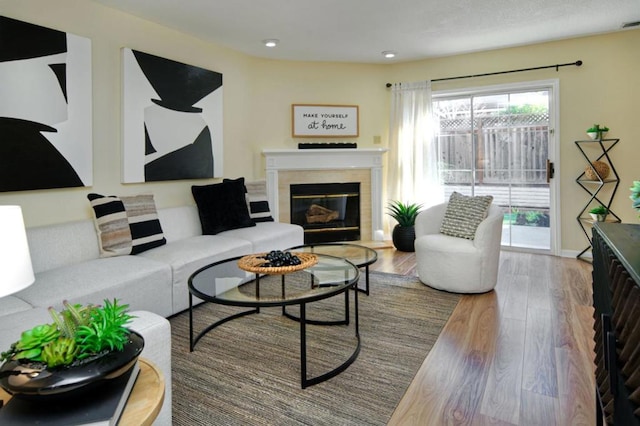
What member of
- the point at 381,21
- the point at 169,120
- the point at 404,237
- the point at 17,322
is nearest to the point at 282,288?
the point at 17,322

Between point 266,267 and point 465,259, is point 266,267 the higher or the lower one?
the higher one

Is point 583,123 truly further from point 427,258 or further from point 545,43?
point 427,258

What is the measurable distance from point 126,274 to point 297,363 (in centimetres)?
133

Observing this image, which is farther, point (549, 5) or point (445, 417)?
point (549, 5)

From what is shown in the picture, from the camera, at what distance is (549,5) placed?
11.6 ft

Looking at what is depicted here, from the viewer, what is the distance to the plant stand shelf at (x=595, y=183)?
4.41 m

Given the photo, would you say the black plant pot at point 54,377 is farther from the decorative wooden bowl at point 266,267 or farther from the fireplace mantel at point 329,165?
the fireplace mantel at point 329,165

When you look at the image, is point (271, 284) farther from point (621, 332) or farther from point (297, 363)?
point (621, 332)

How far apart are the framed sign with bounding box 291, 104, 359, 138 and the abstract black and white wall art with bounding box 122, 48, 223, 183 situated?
4.00ft

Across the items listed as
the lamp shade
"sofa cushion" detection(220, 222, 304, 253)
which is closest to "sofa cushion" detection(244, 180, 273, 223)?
"sofa cushion" detection(220, 222, 304, 253)

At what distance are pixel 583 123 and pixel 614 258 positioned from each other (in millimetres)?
4252

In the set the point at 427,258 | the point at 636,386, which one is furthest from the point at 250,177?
the point at 636,386

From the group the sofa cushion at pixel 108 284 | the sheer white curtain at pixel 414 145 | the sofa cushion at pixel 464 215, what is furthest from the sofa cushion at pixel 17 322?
the sheer white curtain at pixel 414 145

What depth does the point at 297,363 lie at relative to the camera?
7.60ft
